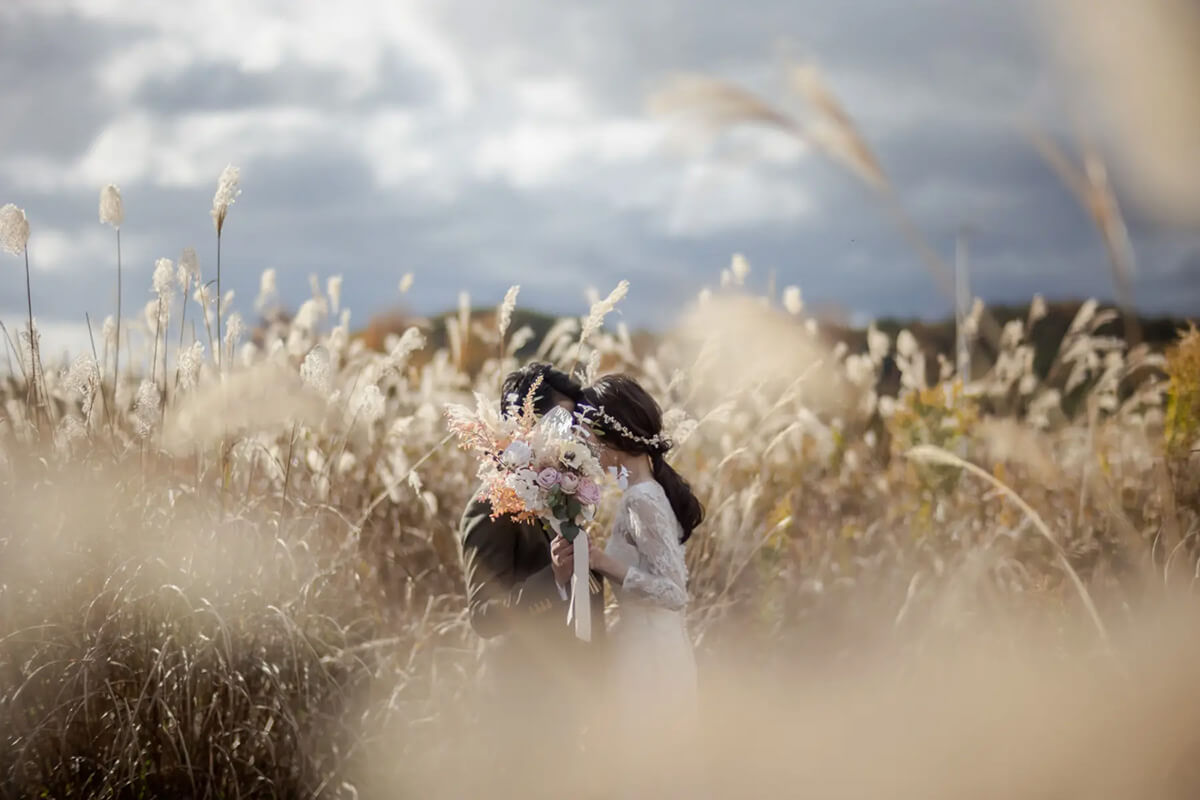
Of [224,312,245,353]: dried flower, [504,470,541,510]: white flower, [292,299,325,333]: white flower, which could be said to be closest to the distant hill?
[292,299,325,333]: white flower

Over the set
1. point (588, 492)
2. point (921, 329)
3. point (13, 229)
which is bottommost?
point (921, 329)

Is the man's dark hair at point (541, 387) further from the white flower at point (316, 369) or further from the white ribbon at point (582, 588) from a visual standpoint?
the white flower at point (316, 369)

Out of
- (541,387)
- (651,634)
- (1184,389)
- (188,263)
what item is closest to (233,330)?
(188,263)

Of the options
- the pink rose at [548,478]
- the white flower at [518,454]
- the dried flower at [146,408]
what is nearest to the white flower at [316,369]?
the dried flower at [146,408]

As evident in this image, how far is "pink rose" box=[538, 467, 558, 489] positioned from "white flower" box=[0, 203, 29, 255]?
2054 millimetres

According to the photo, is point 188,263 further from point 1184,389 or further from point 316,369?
point 1184,389

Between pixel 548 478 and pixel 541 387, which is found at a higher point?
pixel 541 387

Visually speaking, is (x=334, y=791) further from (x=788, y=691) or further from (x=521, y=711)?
(x=788, y=691)

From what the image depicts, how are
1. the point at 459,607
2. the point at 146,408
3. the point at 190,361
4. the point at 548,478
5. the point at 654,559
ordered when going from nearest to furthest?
1. the point at 548,478
2. the point at 654,559
3. the point at 146,408
4. the point at 190,361
5. the point at 459,607

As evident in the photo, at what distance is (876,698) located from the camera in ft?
14.2

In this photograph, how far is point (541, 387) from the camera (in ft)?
11.4

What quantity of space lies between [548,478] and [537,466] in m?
0.07

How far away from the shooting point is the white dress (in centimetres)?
323

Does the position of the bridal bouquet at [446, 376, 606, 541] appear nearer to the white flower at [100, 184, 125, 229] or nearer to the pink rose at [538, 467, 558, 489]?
the pink rose at [538, 467, 558, 489]
